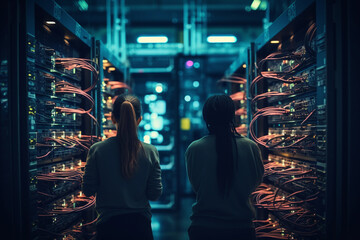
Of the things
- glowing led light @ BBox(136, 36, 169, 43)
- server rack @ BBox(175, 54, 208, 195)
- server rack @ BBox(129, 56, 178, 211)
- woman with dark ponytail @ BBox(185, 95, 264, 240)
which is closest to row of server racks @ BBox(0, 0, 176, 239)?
woman with dark ponytail @ BBox(185, 95, 264, 240)

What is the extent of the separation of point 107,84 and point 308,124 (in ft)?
7.30

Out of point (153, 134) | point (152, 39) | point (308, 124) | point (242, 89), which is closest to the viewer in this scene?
point (308, 124)

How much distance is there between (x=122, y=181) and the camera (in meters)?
1.61

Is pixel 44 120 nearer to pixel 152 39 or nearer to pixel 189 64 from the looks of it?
pixel 189 64

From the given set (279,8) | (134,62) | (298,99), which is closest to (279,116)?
(298,99)

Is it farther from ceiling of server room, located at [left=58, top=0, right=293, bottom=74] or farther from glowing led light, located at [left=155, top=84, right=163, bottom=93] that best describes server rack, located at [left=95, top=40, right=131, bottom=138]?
ceiling of server room, located at [left=58, top=0, right=293, bottom=74]

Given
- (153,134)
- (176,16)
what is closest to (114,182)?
(153,134)

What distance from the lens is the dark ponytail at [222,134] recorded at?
147cm

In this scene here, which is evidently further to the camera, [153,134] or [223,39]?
[223,39]

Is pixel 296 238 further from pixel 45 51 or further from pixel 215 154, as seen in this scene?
pixel 45 51

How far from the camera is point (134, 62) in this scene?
539 centimetres

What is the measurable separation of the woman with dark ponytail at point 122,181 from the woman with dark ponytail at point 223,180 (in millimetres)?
280

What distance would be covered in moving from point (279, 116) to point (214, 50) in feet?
12.6

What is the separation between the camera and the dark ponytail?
1472 mm
